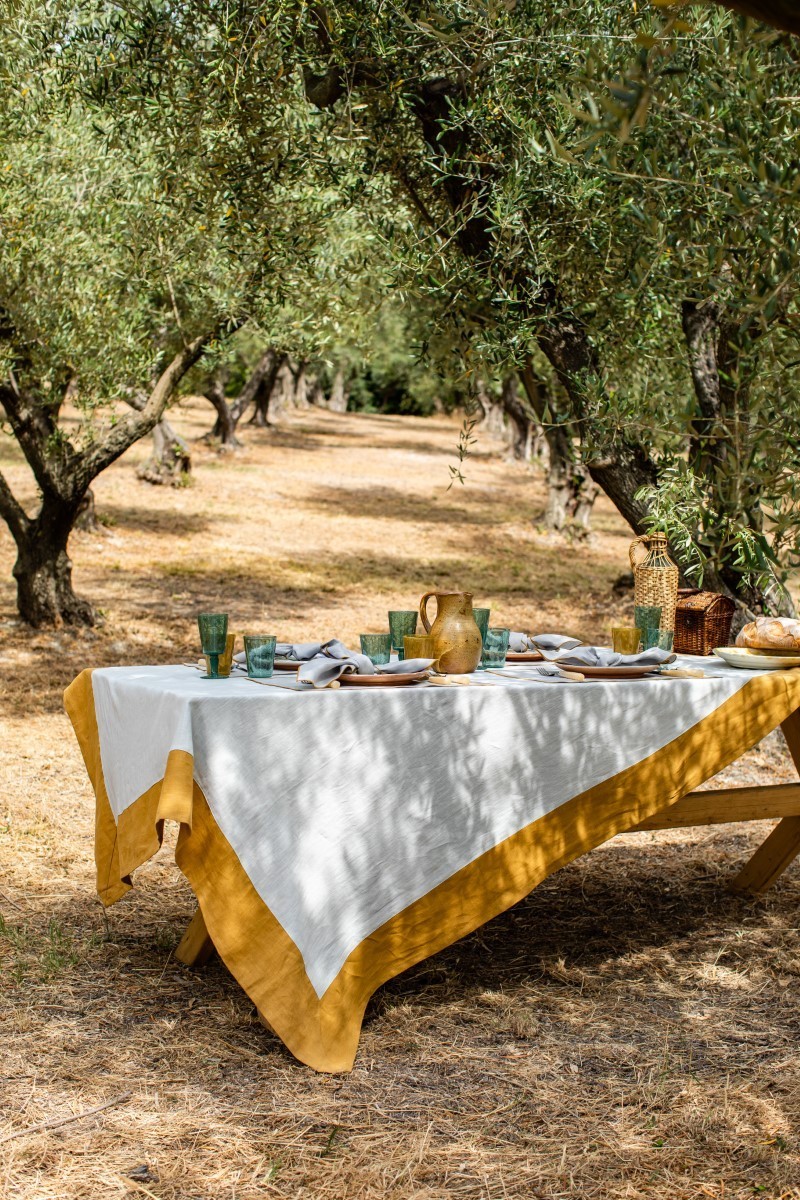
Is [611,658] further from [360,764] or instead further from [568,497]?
[568,497]

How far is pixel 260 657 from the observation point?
4.30 metres

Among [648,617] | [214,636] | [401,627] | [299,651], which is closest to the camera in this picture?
[214,636]

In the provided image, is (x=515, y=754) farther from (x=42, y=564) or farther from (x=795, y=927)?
(x=42, y=564)

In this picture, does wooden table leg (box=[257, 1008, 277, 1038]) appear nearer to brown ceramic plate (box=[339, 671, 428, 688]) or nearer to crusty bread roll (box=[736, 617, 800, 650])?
brown ceramic plate (box=[339, 671, 428, 688])

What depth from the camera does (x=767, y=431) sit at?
3.62 metres

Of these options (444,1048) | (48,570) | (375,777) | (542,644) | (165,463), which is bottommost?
(444,1048)

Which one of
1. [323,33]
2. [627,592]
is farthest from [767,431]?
[627,592]

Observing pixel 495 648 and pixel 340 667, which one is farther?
pixel 495 648

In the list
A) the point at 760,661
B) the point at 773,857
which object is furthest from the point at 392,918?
the point at 773,857

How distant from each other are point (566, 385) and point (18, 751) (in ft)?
14.1

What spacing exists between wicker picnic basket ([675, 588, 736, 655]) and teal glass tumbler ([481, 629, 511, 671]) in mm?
1127

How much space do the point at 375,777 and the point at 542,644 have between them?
1.45m

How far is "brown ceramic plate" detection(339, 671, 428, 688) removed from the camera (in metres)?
4.10

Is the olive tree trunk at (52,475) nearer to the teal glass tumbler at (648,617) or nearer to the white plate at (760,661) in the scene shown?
the teal glass tumbler at (648,617)
